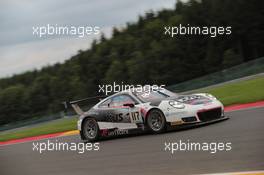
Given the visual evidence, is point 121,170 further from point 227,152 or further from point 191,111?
point 191,111

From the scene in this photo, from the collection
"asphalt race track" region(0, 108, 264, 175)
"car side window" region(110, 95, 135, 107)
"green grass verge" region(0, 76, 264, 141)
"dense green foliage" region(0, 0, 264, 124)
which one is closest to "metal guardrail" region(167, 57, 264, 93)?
"green grass verge" region(0, 76, 264, 141)

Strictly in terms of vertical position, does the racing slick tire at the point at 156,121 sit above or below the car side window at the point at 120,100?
below

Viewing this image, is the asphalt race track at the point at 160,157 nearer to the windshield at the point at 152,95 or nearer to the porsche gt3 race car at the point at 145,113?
the porsche gt3 race car at the point at 145,113

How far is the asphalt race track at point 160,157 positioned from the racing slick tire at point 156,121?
22cm

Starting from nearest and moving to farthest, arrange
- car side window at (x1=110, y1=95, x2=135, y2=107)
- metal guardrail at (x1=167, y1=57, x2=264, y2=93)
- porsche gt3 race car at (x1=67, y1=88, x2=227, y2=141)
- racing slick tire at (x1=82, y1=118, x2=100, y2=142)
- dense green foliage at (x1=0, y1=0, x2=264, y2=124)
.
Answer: porsche gt3 race car at (x1=67, y1=88, x2=227, y2=141), dense green foliage at (x1=0, y1=0, x2=264, y2=124), car side window at (x1=110, y1=95, x2=135, y2=107), racing slick tire at (x1=82, y1=118, x2=100, y2=142), metal guardrail at (x1=167, y1=57, x2=264, y2=93)

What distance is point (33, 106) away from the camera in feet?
34.2

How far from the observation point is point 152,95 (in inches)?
409

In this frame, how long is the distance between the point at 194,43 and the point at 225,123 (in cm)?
3040

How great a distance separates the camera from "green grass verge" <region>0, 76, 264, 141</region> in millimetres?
14660

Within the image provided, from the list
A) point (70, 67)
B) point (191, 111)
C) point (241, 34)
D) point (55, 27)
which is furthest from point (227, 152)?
point (241, 34)

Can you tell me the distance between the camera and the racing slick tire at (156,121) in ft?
32.1

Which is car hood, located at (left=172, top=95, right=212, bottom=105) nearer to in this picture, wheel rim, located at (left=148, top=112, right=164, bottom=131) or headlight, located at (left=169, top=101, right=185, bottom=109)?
headlight, located at (left=169, top=101, right=185, bottom=109)

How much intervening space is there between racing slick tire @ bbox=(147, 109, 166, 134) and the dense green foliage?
177 cm

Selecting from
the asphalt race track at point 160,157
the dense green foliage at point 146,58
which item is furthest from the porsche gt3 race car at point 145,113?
the dense green foliage at point 146,58
